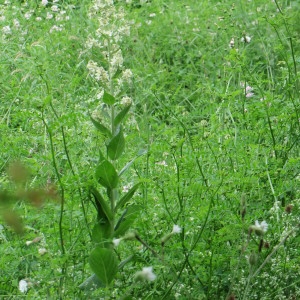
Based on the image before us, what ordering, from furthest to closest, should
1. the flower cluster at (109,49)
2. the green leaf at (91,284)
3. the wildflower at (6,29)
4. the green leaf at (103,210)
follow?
the wildflower at (6,29), the flower cluster at (109,49), the green leaf at (103,210), the green leaf at (91,284)

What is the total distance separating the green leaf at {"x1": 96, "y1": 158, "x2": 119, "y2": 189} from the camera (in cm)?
254

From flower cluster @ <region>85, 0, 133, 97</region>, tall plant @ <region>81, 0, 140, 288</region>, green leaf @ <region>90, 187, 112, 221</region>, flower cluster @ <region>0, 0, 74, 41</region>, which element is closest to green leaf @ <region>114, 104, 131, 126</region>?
tall plant @ <region>81, 0, 140, 288</region>

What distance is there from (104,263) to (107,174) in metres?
0.33

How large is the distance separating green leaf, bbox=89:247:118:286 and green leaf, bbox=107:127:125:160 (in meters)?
0.41

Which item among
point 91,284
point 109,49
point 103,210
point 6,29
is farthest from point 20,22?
point 91,284

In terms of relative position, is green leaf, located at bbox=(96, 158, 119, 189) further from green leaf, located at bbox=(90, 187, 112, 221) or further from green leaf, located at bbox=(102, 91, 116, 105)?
green leaf, located at bbox=(102, 91, 116, 105)

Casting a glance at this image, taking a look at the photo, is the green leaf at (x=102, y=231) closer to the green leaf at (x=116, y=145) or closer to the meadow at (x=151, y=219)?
the meadow at (x=151, y=219)

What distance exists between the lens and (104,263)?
2408 millimetres

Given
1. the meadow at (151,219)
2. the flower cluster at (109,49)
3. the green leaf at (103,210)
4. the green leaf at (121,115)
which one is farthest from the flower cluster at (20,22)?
the green leaf at (103,210)

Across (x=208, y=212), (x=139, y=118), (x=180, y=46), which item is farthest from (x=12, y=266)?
(x=180, y=46)

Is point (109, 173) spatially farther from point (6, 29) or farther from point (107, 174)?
point (6, 29)

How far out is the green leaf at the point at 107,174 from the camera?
2.54 metres

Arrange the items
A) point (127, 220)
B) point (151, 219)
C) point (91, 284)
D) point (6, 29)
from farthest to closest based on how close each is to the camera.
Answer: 1. point (6, 29)
2. point (151, 219)
3. point (127, 220)
4. point (91, 284)

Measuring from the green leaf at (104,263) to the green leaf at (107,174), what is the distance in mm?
285
